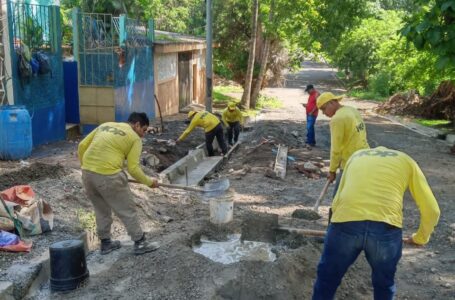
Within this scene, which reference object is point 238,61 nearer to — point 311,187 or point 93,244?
→ point 311,187

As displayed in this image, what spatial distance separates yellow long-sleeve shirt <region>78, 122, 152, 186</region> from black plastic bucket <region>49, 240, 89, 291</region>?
0.93m

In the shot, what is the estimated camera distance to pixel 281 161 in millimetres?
12805

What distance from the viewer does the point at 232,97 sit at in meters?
33.1

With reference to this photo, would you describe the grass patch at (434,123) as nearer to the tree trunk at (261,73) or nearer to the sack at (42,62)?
the tree trunk at (261,73)

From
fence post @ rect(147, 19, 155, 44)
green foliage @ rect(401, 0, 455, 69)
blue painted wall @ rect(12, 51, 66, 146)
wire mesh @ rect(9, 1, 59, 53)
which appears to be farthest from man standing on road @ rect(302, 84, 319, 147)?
green foliage @ rect(401, 0, 455, 69)

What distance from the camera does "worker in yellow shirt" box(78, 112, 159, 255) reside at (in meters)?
5.79

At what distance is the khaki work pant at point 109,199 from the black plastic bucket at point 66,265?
0.72 meters

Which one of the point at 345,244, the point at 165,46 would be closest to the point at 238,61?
the point at 165,46

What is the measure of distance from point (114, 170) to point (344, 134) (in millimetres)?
2813

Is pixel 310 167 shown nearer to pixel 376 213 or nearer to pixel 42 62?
pixel 42 62

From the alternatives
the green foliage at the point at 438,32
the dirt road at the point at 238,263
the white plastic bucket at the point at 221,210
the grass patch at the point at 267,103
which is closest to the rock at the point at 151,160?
the dirt road at the point at 238,263

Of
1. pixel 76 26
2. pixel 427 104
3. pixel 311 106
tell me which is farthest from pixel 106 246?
pixel 427 104

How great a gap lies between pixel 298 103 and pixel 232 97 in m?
4.24

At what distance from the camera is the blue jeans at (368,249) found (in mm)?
3900
